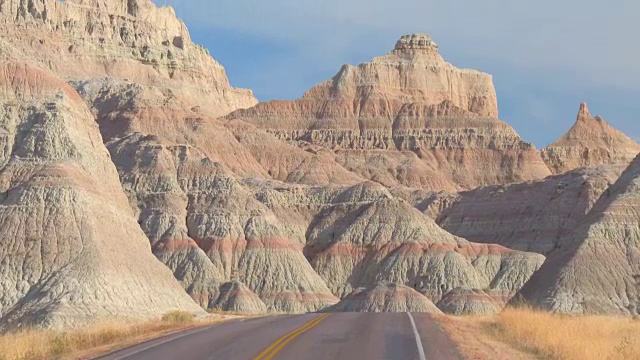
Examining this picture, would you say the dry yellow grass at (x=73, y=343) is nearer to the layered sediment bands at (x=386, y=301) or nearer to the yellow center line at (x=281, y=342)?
the yellow center line at (x=281, y=342)

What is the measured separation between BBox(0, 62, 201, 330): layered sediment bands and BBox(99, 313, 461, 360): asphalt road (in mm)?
28960

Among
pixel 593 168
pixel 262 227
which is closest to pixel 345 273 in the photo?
pixel 262 227

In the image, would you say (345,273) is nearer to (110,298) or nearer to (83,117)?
(83,117)

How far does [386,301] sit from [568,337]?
7714cm

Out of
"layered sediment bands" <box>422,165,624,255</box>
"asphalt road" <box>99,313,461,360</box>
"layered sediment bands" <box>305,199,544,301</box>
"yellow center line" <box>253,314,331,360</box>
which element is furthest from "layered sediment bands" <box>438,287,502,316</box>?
"yellow center line" <box>253,314,331,360</box>

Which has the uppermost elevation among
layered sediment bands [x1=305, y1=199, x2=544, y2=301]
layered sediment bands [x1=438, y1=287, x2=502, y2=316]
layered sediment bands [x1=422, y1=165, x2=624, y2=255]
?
layered sediment bands [x1=422, y1=165, x2=624, y2=255]

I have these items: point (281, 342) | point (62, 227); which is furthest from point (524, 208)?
point (281, 342)

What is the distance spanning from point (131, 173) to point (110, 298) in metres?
78.4

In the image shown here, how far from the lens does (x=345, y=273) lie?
505 feet

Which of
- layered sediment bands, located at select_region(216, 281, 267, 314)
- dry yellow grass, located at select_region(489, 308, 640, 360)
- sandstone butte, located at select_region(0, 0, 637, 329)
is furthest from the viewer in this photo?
layered sediment bands, located at select_region(216, 281, 267, 314)

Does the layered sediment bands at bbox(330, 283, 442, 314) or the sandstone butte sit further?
the layered sediment bands at bbox(330, 283, 442, 314)

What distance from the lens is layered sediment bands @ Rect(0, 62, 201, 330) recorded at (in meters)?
72.9

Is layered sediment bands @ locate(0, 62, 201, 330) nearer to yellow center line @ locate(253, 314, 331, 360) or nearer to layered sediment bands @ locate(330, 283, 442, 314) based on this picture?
yellow center line @ locate(253, 314, 331, 360)

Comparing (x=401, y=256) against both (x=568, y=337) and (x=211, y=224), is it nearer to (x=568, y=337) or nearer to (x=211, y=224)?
(x=211, y=224)
